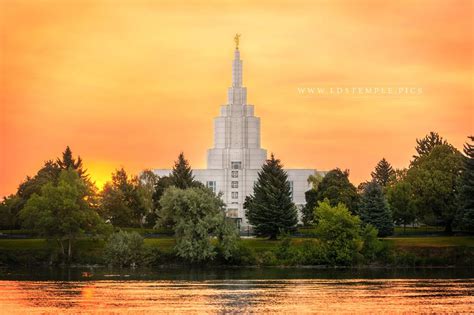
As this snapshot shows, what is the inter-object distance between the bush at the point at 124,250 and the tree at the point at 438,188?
3789cm

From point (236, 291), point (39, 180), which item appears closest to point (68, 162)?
point (39, 180)

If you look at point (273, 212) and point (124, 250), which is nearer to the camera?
point (124, 250)

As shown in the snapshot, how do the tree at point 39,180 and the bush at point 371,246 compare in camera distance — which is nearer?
the bush at point 371,246

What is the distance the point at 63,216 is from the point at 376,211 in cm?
3559

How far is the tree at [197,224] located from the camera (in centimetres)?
12025

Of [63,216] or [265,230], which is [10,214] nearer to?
[63,216]

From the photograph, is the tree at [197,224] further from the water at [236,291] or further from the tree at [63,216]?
the tree at [63,216]

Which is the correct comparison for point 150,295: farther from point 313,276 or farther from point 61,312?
point 313,276

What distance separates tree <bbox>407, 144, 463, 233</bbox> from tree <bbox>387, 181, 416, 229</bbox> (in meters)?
0.91

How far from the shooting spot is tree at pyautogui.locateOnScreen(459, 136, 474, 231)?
422 ft

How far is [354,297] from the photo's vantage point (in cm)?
8069

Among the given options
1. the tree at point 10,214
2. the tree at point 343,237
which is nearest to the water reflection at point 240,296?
the tree at point 343,237

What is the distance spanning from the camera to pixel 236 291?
86.1 meters

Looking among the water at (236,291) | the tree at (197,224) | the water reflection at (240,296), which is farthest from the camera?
the tree at (197,224)
